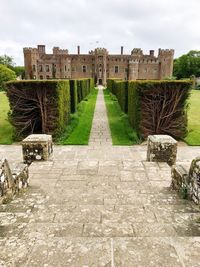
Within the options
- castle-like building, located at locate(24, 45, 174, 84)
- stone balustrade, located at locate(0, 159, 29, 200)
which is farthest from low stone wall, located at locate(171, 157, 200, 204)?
castle-like building, located at locate(24, 45, 174, 84)

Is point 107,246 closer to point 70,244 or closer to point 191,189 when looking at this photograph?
point 70,244

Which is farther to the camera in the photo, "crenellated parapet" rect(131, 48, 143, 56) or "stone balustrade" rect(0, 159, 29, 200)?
"crenellated parapet" rect(131, 48, 143, 56)

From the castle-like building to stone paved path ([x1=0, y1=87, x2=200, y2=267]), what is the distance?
57122 mm

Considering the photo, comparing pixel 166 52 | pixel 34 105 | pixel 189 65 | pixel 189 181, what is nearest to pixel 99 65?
pixel 166 52

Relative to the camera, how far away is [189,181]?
3.63 metres

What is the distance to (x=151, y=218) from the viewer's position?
2.94 meters

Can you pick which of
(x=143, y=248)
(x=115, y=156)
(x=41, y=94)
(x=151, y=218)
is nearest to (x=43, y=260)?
(x=143, y=248)

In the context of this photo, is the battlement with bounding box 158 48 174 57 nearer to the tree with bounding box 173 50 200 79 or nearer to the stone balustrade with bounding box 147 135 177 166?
the tree with bounding box 173 50 200 79

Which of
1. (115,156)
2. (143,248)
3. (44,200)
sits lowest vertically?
(115,156)

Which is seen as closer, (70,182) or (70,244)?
(70,244)

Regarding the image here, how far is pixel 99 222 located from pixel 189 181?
166cm

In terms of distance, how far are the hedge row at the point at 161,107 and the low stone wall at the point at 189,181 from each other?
4670 millimetres

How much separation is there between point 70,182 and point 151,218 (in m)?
2.00

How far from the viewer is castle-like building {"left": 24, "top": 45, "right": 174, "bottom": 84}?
59281 millimetres
